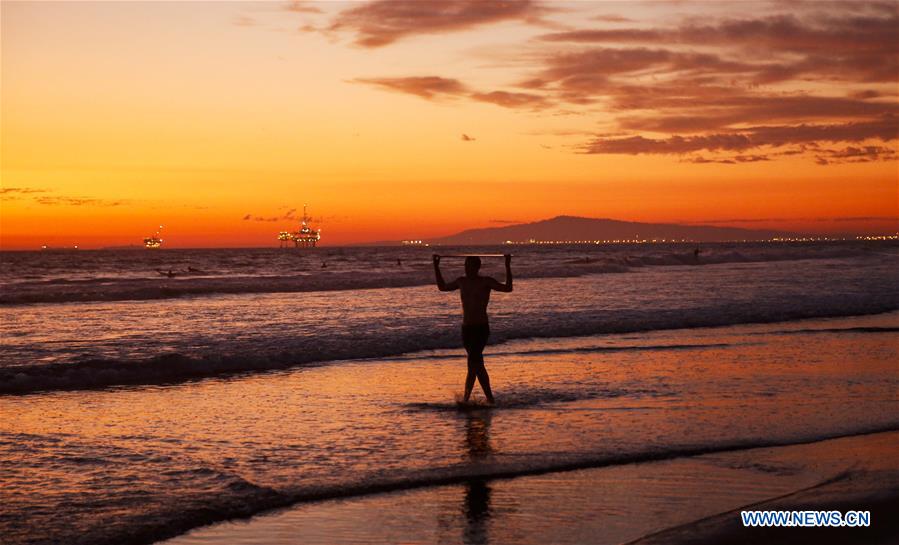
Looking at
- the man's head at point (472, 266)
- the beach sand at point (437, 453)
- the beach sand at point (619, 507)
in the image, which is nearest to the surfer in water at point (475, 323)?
the man's head at point (472, 266)

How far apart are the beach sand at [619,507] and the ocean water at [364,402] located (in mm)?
350

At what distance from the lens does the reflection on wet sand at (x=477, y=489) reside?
20.7 ft

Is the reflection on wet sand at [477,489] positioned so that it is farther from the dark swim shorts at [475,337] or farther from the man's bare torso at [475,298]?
the man's bare torso at [475,298]

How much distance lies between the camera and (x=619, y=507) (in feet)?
22.6

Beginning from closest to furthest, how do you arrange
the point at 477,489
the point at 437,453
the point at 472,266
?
1. the point at 477,489
2. the point at 437,453
3. the point at 472,266

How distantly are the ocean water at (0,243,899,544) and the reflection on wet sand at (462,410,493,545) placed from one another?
70 millimetres

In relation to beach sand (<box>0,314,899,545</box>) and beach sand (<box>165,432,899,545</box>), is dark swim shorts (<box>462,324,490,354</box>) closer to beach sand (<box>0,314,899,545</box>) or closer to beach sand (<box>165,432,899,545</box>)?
beach sand (<box>0,314,899,545</box>)

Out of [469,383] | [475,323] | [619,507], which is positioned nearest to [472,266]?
[475,323]

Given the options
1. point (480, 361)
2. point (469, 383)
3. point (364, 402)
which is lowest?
point (364, 402)

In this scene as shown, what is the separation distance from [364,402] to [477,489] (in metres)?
4.27

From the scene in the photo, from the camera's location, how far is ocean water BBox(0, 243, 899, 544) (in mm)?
7605

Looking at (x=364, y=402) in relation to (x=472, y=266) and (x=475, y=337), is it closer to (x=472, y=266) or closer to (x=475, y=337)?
(x=475, y=337)

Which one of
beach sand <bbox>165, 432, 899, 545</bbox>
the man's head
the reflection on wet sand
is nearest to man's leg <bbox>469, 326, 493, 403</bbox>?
the reflection on wet sand

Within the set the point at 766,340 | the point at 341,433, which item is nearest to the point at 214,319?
the point at 766,340
